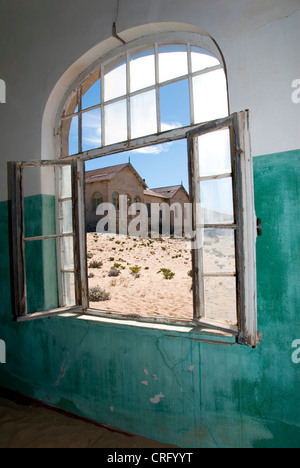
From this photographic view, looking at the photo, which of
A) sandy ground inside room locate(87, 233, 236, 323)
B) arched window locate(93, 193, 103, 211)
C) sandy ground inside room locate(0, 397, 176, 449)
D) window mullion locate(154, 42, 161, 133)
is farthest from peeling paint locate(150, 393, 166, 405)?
arched window locate(93, 193, 103, 211)

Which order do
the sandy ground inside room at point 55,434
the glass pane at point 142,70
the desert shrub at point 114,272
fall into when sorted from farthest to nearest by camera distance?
the desert shrub at point 114,272 → the glass pane at point 142,70 → the sandy ground inside room at point 55,434

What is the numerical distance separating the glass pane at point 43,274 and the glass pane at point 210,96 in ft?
5.37

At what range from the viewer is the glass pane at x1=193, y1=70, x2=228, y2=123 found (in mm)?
1963

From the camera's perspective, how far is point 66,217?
269 centimetres

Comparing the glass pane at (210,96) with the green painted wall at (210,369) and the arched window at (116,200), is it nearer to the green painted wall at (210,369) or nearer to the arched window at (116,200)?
the green painted wall at (210,369)

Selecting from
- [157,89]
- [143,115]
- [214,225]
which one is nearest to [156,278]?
[143,115]

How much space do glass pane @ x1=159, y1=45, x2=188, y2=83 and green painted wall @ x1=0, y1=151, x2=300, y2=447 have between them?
920 millimetres

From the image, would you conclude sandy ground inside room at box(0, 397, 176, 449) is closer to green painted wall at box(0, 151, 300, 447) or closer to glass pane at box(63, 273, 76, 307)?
green painted wall at box(0, 151, 300, 447)

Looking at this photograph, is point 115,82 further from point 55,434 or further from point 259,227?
point 55,434

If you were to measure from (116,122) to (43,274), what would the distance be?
143cm

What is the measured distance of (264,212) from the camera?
5.72 ft

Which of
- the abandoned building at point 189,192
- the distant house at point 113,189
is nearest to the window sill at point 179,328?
the abandoned building at point 189,192

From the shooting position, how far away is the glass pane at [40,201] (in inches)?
104
